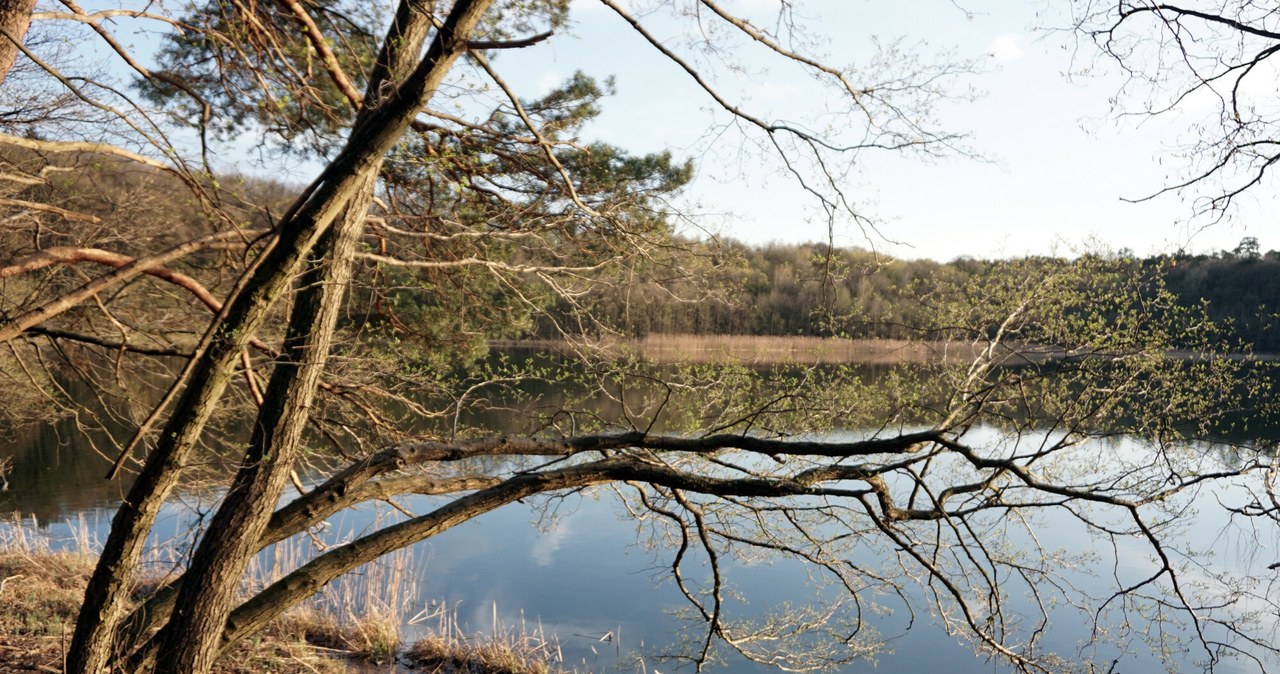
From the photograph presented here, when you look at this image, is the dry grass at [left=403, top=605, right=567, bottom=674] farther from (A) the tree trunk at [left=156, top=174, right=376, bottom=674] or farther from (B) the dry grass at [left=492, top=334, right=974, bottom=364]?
(A) the tree trunk at [left=156, top=174, right=376, bottom=674]

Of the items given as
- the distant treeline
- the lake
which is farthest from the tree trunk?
the lake

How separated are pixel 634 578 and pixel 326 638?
3.55 m

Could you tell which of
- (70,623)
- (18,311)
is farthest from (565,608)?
(18,311)

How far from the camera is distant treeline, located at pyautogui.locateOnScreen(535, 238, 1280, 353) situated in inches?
185

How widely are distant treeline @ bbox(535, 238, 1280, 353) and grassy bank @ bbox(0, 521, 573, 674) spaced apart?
2453 mm

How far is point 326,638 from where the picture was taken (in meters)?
6.63

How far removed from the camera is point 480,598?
8.59m

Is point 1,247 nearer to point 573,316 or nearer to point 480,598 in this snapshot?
point 573,316

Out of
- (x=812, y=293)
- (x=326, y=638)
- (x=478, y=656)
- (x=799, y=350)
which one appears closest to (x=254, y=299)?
(x=799, y=350)

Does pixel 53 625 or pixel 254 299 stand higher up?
pixel 254 299

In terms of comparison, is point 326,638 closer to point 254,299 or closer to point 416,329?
point 416,329

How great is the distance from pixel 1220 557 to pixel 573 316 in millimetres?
8612

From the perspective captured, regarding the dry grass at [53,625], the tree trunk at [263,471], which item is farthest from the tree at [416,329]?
the dry grass at [53,625]

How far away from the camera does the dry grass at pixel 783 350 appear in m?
4.79
